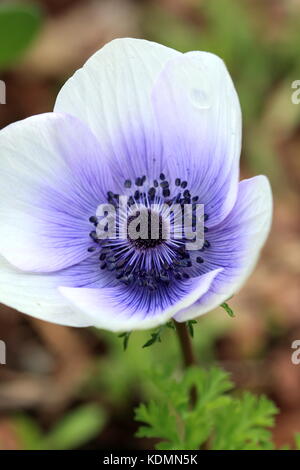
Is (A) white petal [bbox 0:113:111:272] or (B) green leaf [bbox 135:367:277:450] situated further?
(B) green leaf [bbox 135:367:277:450]

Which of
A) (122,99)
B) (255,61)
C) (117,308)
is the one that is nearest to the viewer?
(117,308)

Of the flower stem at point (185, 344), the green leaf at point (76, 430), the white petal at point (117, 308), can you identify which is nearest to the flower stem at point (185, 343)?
the flower stem at point (185, 344)

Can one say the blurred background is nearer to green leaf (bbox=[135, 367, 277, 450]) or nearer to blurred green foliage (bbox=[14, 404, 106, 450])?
blurred green foliage (bbox=[14, 404, 106, 450])

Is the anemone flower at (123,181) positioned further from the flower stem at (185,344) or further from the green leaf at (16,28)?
the green leaf at (16,28)

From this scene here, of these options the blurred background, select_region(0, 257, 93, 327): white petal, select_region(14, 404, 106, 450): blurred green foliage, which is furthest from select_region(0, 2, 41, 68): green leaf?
select_region(0, 257, 93, 327): white petal

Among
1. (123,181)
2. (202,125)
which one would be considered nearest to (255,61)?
(123,181)

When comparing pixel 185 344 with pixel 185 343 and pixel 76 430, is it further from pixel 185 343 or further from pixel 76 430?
pixel 76 430

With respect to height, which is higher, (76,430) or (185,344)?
(76,430)
